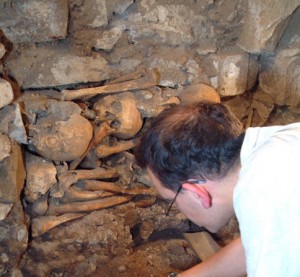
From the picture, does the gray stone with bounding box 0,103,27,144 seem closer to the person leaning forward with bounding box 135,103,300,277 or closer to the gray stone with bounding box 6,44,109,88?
the gray stone with bounding box 6,44,109,88

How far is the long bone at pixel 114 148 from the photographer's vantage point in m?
1.80

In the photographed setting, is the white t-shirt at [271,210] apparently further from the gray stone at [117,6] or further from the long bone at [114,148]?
the gray stone at [117,6]

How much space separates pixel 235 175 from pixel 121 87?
92 cm

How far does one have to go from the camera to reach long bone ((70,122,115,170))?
1.73m

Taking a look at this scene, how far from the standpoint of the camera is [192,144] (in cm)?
99

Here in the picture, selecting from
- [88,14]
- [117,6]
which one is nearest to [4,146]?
[88,14]

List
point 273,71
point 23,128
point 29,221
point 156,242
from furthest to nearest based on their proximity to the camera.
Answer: point 273,71, point 156,242, point 29,221, point 23,128

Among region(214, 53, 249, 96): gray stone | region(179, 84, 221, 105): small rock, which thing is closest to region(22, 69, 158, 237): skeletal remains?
region(179, 84, 221, 105): small rock

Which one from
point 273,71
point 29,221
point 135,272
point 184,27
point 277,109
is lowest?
point 135,272

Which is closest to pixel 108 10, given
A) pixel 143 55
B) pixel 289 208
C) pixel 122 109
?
pixel 143 55

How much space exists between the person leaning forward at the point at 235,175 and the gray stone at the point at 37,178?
0.68 m

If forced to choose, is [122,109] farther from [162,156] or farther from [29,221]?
[162,156]

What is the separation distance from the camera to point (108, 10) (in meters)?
1.79

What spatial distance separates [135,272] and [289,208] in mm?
1068
